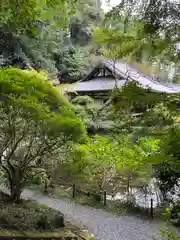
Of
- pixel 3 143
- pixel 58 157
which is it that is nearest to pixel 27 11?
pixel 3 143

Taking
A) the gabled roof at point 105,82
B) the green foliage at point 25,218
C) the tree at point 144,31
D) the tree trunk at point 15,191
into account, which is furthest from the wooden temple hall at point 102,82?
the tree at point 144,31

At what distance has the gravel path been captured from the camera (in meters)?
6.28

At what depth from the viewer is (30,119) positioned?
5.72 m

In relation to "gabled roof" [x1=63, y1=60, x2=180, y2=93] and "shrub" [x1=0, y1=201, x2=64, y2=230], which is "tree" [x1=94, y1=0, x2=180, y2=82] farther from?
"gabled roof" [x1=63, y1=60, x2=180, y2=93]

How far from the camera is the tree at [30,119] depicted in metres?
5.51

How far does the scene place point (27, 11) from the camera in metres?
2.84

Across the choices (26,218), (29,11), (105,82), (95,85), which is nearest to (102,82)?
(105,82)

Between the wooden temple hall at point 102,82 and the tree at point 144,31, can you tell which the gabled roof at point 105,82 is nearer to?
the wooden temple hall at point 102,82

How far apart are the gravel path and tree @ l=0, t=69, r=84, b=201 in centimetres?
173

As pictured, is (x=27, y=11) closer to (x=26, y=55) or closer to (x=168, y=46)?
(x=168, y=46)

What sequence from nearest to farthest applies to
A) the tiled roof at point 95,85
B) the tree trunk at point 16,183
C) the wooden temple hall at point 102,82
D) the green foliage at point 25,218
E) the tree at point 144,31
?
the tree at point 144,31
the green foliage at point 25,218
the tree trunk at point 16,183
the wooden temple hall at point 102,82
the tiled roof at point 95,85

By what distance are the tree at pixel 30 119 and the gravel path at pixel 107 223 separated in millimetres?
1734

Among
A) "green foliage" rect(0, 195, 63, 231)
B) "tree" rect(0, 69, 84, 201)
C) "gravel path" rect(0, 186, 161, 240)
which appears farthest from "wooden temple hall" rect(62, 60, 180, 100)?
"green foliage" rect(0, 195, 63, 231)

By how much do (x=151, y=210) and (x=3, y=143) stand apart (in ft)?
13.2
